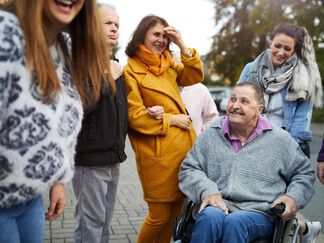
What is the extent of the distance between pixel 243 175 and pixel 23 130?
5.97 ft

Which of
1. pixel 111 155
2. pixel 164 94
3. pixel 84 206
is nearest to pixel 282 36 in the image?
pixel 164 94

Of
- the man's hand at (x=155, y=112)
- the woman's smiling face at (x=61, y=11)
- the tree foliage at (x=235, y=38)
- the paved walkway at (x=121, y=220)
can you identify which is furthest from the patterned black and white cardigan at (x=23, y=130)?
the tree foliage at (x=235, y=38)

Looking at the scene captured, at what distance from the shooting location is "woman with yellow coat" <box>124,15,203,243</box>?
3.23 m

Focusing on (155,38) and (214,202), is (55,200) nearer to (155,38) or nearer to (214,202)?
(214,202)

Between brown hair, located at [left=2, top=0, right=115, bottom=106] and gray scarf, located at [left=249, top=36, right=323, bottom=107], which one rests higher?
brown hair, located at [left=2, top=0, right=115, bottom=106]

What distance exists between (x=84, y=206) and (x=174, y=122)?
0.89 metres

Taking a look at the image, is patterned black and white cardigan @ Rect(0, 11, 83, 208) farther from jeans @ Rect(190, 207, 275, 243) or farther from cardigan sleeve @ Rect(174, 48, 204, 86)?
cardigan sleeve @ Rect(174, 48, 204, 86)

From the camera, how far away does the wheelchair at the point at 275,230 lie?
2744 mm

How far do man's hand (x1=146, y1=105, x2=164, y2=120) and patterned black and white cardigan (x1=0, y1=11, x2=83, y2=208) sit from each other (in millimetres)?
1415

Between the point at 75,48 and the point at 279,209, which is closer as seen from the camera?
the point at 75,48

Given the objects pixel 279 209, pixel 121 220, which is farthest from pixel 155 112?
pixel 121 220

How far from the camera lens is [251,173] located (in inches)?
120

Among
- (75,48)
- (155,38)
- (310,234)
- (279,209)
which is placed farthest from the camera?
(155,38)

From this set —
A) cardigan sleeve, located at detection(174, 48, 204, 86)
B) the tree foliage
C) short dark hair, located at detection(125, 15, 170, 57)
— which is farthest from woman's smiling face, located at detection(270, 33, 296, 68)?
the tree foliage
